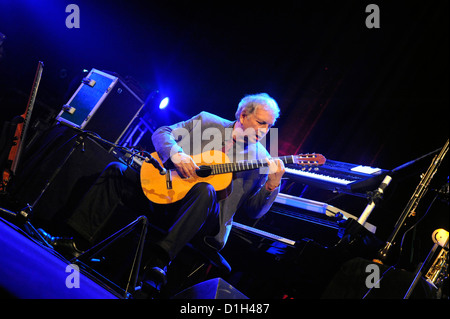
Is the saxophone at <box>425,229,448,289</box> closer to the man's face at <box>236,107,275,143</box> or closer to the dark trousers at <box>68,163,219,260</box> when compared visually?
the man's face at <box>236,107,275,143</box>

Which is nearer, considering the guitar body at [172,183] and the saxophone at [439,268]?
the guitar body at [172,183]

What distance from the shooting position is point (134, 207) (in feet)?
7.54

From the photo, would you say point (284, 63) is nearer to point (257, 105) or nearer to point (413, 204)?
point (257, 105)

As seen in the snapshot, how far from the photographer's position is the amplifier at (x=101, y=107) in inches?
136

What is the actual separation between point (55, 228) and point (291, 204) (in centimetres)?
215

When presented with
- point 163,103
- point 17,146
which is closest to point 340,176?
point 163,103

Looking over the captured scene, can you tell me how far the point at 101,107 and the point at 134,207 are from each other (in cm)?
173

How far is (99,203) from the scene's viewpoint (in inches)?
87.8

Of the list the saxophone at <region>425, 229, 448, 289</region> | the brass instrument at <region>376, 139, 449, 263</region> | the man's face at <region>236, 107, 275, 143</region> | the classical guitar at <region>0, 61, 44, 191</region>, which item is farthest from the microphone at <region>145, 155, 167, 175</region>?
the saxophone at <region>425, 229, 448, 289</region>

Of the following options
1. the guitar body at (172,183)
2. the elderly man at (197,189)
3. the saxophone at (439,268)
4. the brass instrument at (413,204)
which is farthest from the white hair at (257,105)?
the saxophone at (439,268)

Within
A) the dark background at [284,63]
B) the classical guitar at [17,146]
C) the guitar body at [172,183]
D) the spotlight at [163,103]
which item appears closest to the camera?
the guitar body at [172,183]

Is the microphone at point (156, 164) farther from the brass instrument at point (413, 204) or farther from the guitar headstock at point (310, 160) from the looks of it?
the brass instrument at point (413, 204)

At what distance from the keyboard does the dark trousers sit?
132 cm

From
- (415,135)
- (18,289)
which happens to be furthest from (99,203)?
(415,135)
